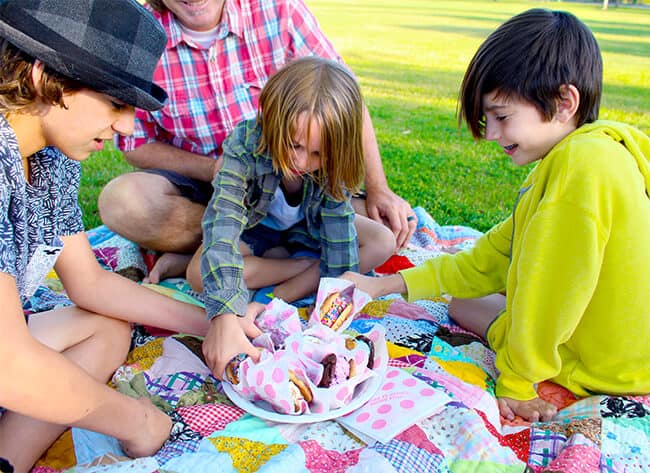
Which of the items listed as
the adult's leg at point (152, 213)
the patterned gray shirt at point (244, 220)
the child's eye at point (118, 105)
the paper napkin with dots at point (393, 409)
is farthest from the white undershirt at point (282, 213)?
the child's eye at point (118, 105)

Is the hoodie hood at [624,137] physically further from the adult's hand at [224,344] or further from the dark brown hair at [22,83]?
the dark brown hair at [22,83]

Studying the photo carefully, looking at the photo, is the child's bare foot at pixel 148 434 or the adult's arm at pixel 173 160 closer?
the child's bare foot at pixel 148 434

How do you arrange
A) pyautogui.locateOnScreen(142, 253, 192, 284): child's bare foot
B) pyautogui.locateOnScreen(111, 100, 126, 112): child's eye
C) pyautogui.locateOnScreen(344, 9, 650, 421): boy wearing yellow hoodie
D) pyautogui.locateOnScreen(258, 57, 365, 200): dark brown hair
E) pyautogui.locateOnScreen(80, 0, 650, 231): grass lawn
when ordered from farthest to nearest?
pyautogui.locateOnScreen(80, 0, 650, 231): grass lawn, pyautogui.locateOnScreen(142, 253, 192, 284): child's bare foot, pyautogui.locateOnScreen(258, 57, 365, 200): dark brown hair, pyautogui.locateOnScreen(344, 9, 650, 421): boy wearing yellow hoodie, pyautogui.locateOnScreen(111, 100, 126, 112): child's eye

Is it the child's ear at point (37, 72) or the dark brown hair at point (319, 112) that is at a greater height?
the child's ear at point (37, 72)

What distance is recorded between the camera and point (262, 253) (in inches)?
111

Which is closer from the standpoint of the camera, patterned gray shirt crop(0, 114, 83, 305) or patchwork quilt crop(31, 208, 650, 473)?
patterned gray shirt crop(0, 114, 83, 305)

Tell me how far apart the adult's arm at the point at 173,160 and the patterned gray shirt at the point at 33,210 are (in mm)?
1087

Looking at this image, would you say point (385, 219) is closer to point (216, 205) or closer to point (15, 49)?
point (216, 205)

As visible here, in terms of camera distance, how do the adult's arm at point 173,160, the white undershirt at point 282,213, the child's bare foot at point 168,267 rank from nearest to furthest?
the white undershirt at point 282,213, the child's bare foot at point 168,267, the adult's arm at point 173,160

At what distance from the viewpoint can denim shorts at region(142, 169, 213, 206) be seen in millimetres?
2936

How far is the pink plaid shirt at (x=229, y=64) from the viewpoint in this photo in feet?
9.43

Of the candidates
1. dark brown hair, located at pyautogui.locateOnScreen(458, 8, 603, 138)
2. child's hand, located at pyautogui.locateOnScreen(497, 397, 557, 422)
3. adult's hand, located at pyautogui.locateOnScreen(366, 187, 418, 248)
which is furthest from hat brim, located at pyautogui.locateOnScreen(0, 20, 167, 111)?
adult's hand, located at pyautogui.locateOnScreen(366, 187, 418, 248)

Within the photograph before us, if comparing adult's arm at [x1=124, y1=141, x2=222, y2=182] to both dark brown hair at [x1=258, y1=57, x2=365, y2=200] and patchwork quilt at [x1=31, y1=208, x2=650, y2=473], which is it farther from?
patchwork quilt at [x1=31, y1=208, x2=650, y2=473]

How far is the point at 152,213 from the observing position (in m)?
2.75
